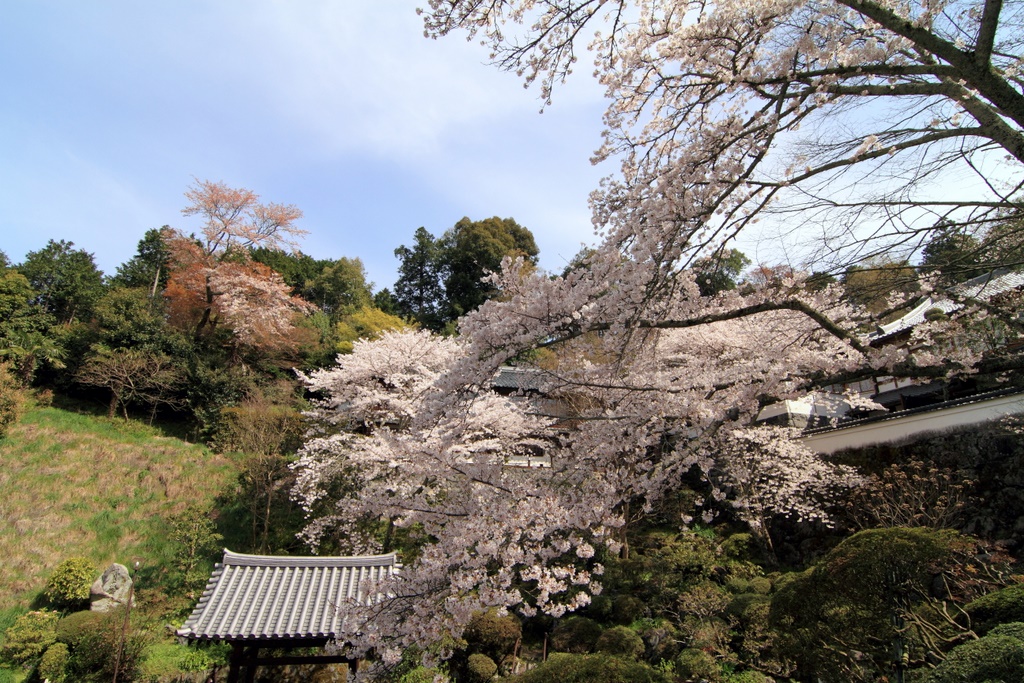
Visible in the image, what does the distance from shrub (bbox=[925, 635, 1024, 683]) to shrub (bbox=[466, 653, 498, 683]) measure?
Answer: 607cm

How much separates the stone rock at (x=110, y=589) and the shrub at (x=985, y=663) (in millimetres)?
11002

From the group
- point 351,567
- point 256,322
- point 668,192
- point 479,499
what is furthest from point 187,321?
point 668,192

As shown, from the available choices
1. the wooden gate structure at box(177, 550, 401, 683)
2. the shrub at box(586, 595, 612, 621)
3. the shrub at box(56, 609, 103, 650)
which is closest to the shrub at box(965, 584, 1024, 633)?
the wooden gate structure at box(177, 550, 401, 683)

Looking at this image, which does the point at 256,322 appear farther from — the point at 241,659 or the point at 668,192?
the point at 668,192

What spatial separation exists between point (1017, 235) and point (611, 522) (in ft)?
11.0

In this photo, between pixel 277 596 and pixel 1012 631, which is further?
pixel 277 596

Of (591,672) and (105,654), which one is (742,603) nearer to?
(591,672)

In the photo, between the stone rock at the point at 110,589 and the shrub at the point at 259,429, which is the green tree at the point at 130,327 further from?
the stone rock at the point at 110,589

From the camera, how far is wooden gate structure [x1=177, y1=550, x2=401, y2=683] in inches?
257

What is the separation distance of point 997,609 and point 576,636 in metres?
5.72

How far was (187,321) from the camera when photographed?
18.4 meters

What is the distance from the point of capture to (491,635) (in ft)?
28.1

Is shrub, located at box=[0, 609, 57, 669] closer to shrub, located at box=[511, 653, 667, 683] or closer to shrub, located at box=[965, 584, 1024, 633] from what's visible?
shrub, located at box=[511, 653, 667, 683]

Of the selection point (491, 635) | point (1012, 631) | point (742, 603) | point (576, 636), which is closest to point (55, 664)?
point (491, 635)
